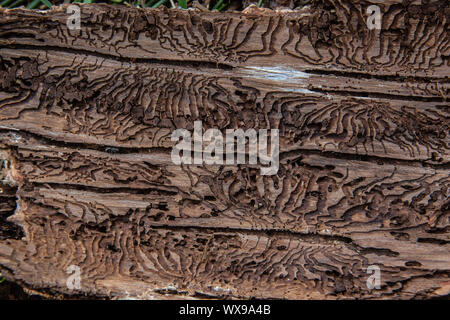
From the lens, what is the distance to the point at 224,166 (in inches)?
79.8

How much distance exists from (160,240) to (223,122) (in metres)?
0.71

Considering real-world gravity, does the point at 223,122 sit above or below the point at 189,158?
above

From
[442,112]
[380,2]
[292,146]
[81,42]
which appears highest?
[380,2]

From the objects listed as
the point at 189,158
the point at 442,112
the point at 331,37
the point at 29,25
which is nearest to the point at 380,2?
the point at 331,37

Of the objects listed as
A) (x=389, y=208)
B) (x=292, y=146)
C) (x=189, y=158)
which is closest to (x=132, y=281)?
(x=189, y=158)

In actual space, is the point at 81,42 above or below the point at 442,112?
above

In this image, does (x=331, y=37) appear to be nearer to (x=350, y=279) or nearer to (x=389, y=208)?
(x=389, y=208)

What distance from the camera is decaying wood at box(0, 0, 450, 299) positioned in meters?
2.02

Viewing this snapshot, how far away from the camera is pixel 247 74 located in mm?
2080

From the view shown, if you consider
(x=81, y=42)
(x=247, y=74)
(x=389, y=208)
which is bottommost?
(x=389, y=208)

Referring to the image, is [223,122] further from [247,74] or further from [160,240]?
[160,240]

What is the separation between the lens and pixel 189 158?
6.66 ft

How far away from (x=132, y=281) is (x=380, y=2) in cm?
197

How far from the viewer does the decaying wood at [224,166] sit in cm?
202
